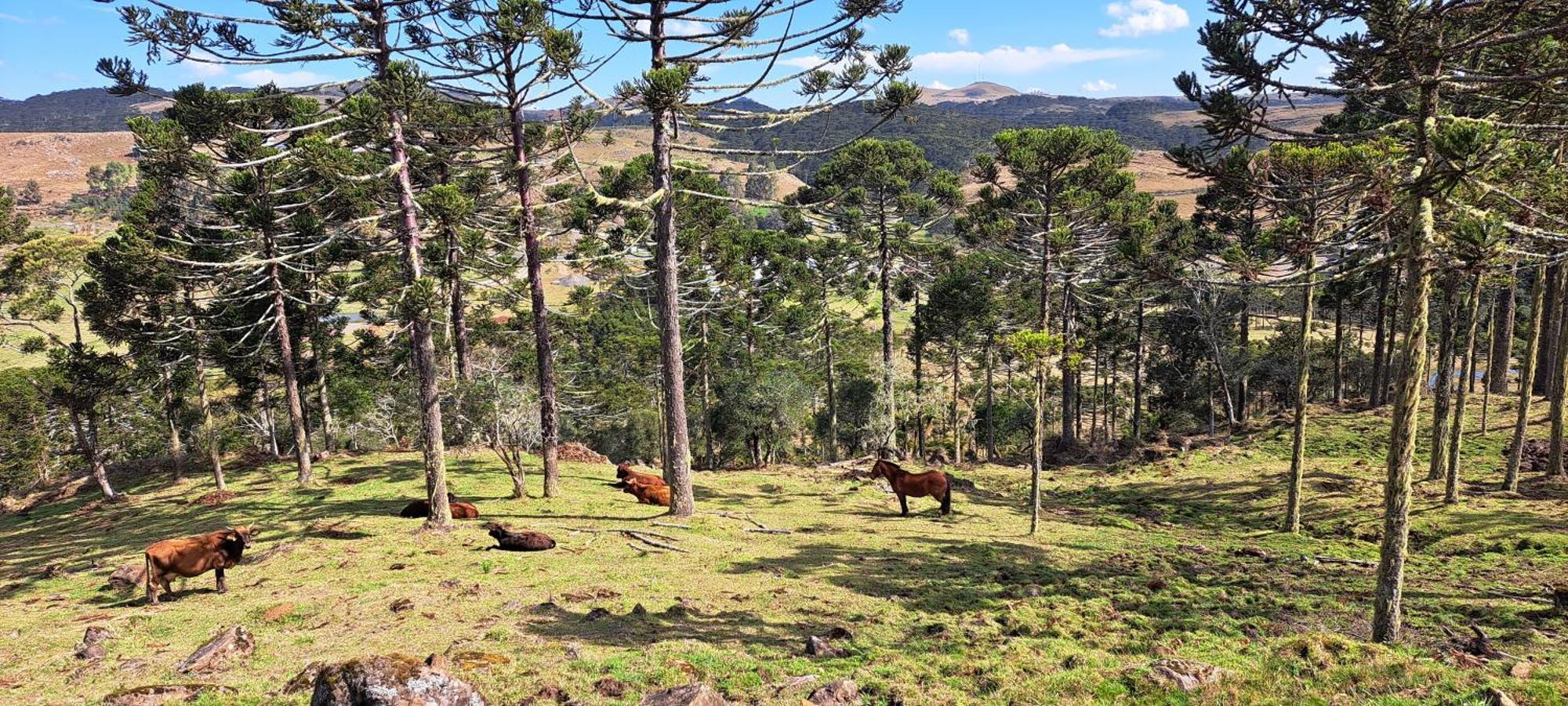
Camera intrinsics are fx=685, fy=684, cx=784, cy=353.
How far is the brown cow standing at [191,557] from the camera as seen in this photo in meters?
11.1

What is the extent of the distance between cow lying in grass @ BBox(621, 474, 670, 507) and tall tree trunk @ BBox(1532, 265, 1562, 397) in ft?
88.4

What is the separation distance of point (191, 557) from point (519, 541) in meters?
5.24

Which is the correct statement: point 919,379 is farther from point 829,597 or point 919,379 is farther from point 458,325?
point 829,597

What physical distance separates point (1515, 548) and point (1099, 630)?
12349 millimetres

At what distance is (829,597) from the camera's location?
477 inches

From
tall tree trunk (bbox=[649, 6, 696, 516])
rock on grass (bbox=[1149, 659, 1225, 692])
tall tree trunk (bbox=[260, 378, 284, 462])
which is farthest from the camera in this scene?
tall tree trunk (bbox=[260, 378, 284, 462])

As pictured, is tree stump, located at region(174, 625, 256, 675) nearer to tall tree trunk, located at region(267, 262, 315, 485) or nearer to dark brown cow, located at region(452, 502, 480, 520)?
dark brown cow, located at region(452, 502, 480, 520)

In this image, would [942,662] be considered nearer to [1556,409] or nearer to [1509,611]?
[1509,611]

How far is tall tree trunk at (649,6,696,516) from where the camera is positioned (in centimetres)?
1568

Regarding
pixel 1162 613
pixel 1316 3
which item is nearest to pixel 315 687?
pixel 1162 613

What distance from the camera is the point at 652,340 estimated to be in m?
42.0

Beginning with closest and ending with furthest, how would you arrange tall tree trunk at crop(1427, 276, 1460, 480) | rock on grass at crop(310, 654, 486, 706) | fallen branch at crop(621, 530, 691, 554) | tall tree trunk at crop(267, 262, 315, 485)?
1. rock on grass at crop(310, 654, 486, 706)
2. fallen branch at crop(621, 530, 691, 554)
3. tall tree trunk at crop(1427, 276, 1460, 480)
4. tall tree trunk at crop(267, 262, 315, 485)


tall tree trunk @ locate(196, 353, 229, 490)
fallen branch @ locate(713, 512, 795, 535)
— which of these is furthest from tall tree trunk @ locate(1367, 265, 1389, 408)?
tall tree trunk @ locate(196, 353, 229, 490)

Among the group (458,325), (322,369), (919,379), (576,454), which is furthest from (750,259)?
(322,369)
